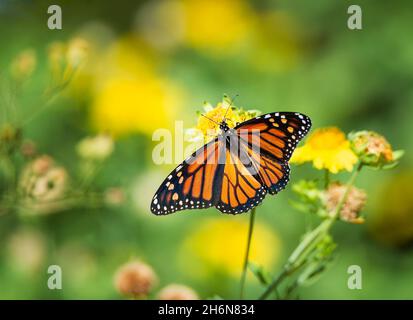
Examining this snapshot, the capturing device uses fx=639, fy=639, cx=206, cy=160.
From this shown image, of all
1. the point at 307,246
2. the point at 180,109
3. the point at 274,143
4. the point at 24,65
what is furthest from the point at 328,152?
the point at 24,65

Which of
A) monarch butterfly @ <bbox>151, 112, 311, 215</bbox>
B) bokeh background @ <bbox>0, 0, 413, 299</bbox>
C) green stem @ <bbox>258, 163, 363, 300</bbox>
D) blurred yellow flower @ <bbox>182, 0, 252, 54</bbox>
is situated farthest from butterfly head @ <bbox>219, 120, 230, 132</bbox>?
blurred yellow flower @ <bbox>182, 0, 252, 54</bbox>

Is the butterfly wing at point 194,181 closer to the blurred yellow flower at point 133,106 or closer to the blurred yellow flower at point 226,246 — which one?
the blurred yellow flower at point 226,246

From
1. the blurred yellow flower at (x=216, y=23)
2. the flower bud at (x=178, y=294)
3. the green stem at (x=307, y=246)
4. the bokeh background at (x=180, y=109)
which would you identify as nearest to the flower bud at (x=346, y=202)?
the green stem at (x=307, y=246)

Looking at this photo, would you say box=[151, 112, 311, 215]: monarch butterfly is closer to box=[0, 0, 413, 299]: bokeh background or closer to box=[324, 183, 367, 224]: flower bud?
box=[324, 183, 367, 224]: flower bud
